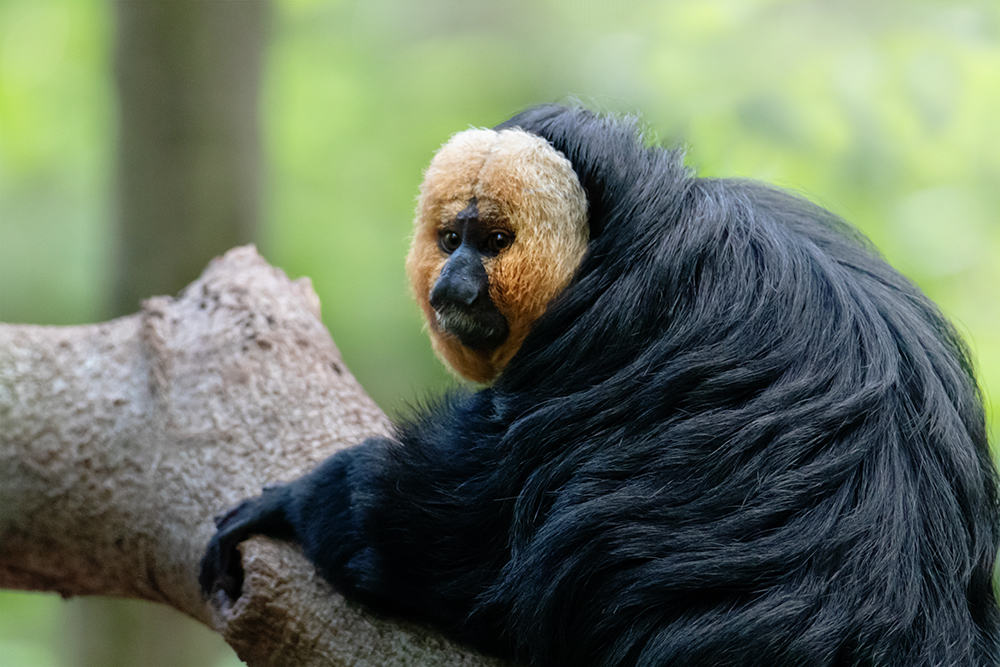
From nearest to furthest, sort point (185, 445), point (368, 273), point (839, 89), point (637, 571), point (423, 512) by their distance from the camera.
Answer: point (637, 571) < point (423, 512) < point (185, 445) < point (839, 89) < point (368, 273)

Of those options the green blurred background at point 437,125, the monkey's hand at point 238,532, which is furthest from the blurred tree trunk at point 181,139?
the monkey's hand at point 238,532

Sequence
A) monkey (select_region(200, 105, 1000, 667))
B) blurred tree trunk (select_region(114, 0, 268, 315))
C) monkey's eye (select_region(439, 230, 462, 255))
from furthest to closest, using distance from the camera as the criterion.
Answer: blurred tree trunk (select_region(114, 0, 268, 315)), monkey's eye (select_region(439, 230, 462, 255)), monkey (select_region(200, 105, 1000, 667))

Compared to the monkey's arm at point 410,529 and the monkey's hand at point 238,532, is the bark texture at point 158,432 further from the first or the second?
the monkey's arm at point 410,529

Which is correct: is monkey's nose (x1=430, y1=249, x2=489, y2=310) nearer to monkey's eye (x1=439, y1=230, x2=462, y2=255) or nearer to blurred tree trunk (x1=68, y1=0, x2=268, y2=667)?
monkey's eye (x1=439, y1=230, x2=462, y2=255)

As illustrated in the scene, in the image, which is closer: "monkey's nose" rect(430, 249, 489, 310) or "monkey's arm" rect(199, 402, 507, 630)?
"monkey's arm" rect(199, 402, 507, 630)

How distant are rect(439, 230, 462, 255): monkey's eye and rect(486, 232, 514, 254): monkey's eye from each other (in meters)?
0.09

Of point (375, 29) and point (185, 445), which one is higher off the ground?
point (375, 29)

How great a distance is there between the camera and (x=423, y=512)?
5.71 feet

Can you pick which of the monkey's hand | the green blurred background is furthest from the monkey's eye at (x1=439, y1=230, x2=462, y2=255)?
the monkey's hand

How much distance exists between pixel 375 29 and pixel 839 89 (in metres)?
2.96

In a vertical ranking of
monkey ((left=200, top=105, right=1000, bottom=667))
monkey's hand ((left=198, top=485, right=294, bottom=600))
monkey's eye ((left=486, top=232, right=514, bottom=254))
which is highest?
monkey's eye ((left=486, top=232, right=514, bottom=254))

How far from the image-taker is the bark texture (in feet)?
6.88

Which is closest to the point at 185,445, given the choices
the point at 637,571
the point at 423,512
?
the point at 423,512

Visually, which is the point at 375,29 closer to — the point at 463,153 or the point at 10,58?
the point at 10,58
